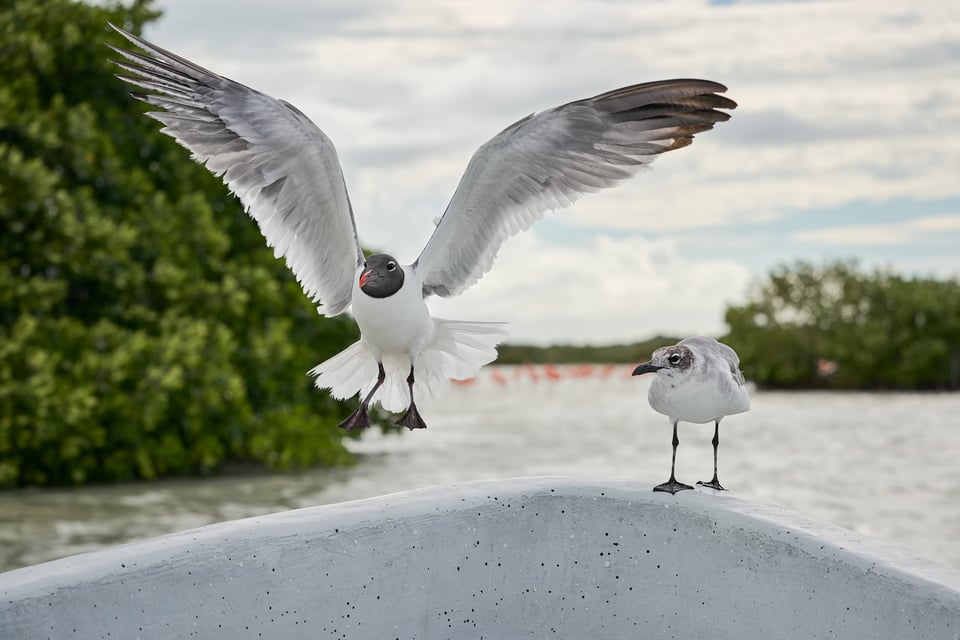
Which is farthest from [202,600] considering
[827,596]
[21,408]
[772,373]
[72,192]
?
[772,373]

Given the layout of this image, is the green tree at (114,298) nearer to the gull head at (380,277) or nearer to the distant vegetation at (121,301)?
the distant vegetation at (121,301)

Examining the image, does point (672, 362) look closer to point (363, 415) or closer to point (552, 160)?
point (552, 160)

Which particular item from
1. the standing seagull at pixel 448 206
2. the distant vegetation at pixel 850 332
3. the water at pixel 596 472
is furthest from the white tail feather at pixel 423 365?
the distant vegetation at pixel 850 332

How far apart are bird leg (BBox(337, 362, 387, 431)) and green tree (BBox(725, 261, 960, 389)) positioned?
26.8 metres

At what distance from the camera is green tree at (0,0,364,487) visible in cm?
784

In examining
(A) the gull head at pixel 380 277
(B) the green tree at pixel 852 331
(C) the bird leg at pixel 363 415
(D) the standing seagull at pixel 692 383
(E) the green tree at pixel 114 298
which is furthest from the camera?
(B) the green tree at pixel 852 331

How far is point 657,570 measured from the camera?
2.85 metres

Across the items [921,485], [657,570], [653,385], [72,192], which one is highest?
[72,192]

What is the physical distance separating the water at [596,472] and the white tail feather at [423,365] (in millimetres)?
440

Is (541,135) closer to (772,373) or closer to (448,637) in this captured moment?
(448,637)

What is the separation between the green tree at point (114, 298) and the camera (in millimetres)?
7840

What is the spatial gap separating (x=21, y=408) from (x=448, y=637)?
583 centimetres

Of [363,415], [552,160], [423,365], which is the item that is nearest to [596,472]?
[423,365]

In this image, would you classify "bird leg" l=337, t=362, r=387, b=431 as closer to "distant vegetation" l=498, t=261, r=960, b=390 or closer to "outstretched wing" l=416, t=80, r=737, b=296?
"outstretched wing" l=416, t=80, r=737, b=296
